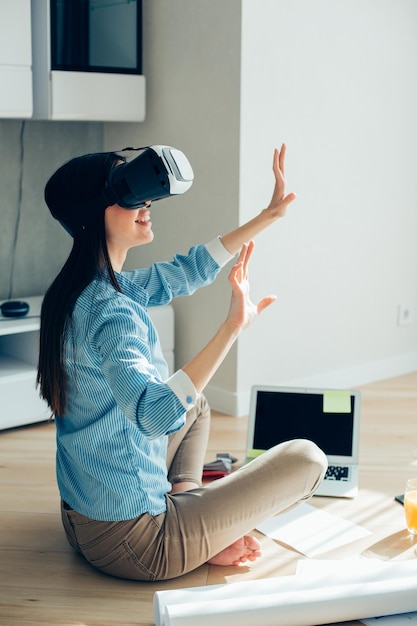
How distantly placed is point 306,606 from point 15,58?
88.9 inches

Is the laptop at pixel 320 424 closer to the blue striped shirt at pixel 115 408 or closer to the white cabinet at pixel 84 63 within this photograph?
the blue striped shirt at pixel 115 408

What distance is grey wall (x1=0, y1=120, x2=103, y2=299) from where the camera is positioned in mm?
3850

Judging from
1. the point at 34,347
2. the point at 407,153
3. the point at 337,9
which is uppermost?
the point at 337,9

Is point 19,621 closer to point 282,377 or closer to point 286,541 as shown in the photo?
point 286,541

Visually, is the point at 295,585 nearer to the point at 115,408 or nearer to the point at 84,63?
the point at 115,408

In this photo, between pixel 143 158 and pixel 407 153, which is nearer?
pixel 143 158

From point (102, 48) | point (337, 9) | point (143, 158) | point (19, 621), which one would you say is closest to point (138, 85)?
point (102, 48)

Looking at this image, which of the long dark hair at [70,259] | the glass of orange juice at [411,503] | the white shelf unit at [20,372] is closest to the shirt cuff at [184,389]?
the long dark hair at [70,259]

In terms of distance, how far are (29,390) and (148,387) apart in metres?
1.69

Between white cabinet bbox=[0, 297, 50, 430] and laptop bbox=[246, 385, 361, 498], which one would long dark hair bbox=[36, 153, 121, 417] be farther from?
white cabinet bbox=[0, 297, 50, 430]

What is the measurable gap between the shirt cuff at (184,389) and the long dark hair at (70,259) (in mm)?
326

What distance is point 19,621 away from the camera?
2.16m

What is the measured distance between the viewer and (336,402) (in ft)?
9.63

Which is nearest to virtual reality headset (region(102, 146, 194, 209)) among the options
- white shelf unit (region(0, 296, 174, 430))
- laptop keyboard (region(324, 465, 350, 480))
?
laptop keyboard (region(324, 465, 350, 480))
